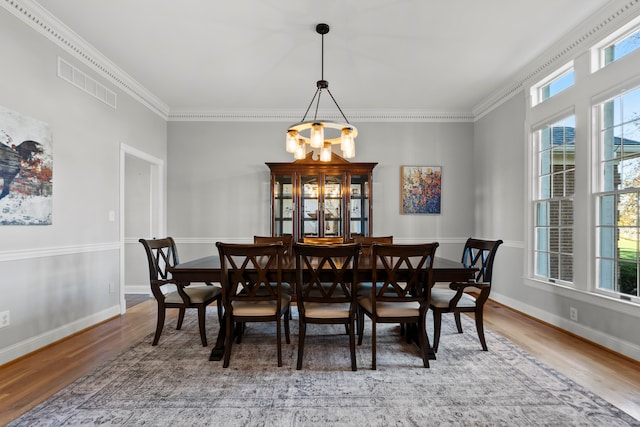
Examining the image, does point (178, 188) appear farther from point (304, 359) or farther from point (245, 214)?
point (304, 359)

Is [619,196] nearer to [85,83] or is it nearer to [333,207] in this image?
[333,207]

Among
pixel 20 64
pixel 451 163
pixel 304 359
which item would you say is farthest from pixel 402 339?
pixel 20 64

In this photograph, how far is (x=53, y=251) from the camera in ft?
9.43

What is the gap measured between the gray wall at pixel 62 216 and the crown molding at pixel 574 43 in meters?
4.61

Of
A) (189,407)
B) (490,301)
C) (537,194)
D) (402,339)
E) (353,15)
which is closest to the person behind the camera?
(189,407)

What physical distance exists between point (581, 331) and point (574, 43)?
2.62 m

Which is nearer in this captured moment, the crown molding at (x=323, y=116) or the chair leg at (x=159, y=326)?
the chair leg at (x=159, y=326)

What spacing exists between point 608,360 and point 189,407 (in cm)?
298

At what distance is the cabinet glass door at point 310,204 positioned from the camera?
466cm

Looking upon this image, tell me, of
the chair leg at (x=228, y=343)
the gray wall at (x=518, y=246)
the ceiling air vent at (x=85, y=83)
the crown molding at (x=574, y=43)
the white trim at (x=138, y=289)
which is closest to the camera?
the chair leg at (x=228, y=343)

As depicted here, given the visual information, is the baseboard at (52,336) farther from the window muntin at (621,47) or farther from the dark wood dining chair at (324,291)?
the window muntin at (621,47)

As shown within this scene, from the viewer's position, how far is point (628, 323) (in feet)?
8.37

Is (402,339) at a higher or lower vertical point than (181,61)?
lower

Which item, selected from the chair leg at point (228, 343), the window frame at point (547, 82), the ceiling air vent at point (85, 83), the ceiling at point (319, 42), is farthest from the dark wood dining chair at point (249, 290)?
the window frame at point (547, 82)
